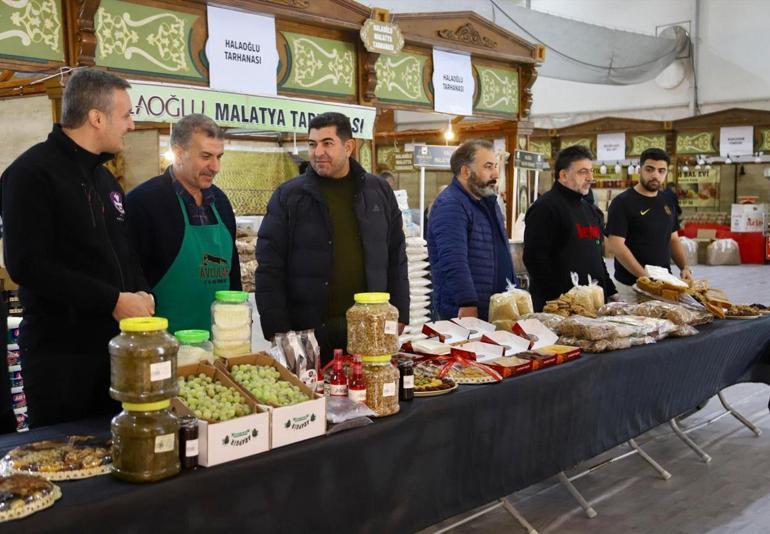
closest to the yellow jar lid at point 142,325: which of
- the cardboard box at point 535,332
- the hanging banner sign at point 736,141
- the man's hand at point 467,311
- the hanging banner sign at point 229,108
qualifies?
the cardboard box at point 535,332

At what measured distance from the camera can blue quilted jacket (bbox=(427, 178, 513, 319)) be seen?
3.63m

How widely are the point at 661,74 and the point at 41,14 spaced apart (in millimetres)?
16685

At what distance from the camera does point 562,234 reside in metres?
4.11

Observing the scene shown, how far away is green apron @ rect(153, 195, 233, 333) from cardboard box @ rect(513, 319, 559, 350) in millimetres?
1147

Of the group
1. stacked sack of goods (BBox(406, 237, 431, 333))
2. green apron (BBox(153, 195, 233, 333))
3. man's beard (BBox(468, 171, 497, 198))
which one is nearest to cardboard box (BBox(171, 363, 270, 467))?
green apron (BBox(153, 195, 233, 333))

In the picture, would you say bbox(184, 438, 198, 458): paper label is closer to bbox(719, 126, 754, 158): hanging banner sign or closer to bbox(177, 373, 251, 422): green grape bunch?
bbox(177, 373, 251, 422): green grape bunch

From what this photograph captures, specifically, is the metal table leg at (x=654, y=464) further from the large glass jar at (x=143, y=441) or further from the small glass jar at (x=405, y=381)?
the large glass jar at (x=143, y=441)

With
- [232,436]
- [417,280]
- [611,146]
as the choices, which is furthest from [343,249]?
[611,146]

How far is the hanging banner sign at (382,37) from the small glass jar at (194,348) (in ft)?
12.2

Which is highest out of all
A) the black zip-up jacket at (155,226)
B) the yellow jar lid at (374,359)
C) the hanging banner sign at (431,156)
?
the hanging banner sign at (431,156)

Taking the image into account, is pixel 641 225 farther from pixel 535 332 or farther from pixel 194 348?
pixel 194 348

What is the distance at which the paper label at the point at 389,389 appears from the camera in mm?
2174

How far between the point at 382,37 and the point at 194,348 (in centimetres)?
389

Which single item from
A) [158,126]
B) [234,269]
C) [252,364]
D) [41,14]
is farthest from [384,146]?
[252,364]
